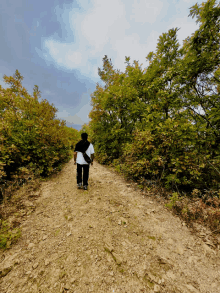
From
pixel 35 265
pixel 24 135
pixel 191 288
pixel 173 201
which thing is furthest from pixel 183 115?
pixel 24 135

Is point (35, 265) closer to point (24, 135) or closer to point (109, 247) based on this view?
point (109, 247)

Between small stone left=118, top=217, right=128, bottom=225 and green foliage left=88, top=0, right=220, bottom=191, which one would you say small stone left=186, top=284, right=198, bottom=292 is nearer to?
small stone left=118, top=217, right=128, bottom=225

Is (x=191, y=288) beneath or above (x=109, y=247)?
beneath

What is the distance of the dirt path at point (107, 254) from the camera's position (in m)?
1.83

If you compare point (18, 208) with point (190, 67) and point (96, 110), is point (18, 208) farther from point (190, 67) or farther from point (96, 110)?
point (96, 110)

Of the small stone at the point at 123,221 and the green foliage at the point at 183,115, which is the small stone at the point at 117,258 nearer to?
the small stone at the point at 123,221

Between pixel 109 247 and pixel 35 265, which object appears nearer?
pixel 35 265

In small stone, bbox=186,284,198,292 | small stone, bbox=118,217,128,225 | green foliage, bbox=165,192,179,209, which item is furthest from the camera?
green foliage, bbox=165,192,179,209

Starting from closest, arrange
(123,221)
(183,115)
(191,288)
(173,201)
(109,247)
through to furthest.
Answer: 1. (191,288)
2. (109,247)
3. (123,221)
4. (173,201)
5. (183,115)

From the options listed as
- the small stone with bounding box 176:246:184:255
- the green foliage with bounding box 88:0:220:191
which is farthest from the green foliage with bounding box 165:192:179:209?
the small stone with bounding box 176:246:184:255

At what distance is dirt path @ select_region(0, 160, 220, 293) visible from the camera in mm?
1827

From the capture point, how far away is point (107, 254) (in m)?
2.25

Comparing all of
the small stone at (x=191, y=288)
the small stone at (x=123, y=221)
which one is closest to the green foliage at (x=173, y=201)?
the small stone at (x=123, y=221)

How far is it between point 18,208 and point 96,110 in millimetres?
9203
